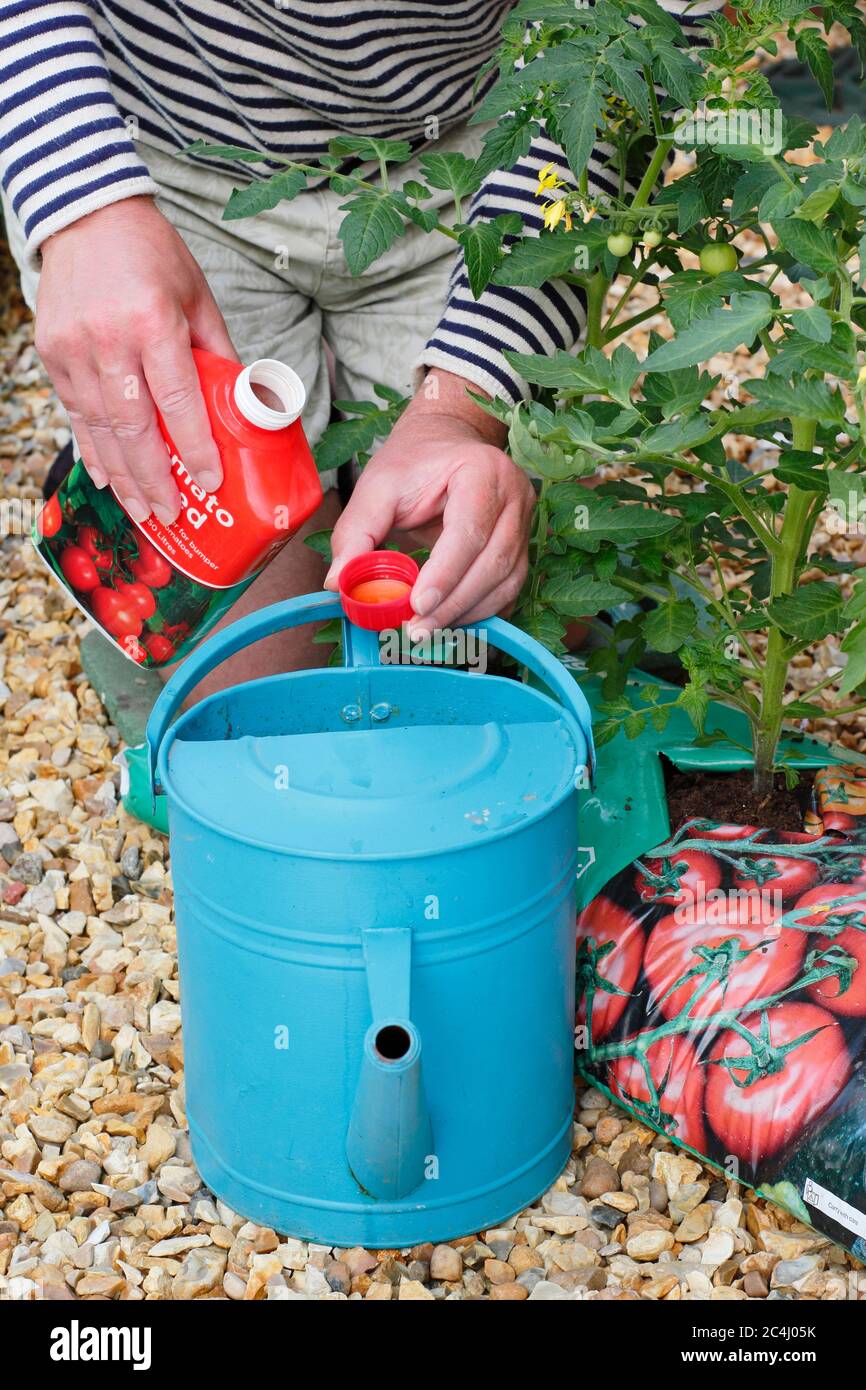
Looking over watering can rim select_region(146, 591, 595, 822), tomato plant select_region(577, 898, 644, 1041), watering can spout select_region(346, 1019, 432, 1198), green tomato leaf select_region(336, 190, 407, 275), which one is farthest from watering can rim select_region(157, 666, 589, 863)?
green tomato leaf select_region(336, 190, 407, 275)

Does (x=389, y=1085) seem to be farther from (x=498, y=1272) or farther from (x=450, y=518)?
(x=450, y=518)

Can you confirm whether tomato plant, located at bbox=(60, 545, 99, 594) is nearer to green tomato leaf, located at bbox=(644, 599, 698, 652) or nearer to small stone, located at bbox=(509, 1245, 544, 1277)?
green tomato leaf, located at bbox=(644, 599, 698, 652)

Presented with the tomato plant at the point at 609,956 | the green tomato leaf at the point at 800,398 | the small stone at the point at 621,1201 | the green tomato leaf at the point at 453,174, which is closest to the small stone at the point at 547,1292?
the small stone at the point at 621,1201

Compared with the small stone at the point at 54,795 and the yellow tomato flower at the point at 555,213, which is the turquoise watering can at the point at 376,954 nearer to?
the yellow tomato flower at the point at 555,213

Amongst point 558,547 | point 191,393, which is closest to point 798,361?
point 558,547

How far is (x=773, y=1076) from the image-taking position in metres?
1.14

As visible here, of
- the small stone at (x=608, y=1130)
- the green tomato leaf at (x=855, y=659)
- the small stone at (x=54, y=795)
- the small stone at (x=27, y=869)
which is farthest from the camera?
the small stone at (x=54, y=795)

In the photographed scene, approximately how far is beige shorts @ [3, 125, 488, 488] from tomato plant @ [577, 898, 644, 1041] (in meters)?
0.60

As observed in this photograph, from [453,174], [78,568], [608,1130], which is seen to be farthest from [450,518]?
[608,1130]

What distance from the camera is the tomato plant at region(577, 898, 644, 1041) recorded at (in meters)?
1.26

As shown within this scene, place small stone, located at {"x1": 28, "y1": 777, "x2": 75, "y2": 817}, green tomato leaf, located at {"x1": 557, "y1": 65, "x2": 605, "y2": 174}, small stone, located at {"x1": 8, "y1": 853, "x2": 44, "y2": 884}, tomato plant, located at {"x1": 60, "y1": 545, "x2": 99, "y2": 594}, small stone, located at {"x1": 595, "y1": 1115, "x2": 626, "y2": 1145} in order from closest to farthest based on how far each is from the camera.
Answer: green tomato leaf, located at {"x1": 557, "y1": 65, "x2": 605, "y2": 174} → small stone, located at {"x1": 595, "y1": 1115, "x2": 626, "y2": 1145} → tomato plant, located at {"x1": 60, "y1": 545, "x2": 99, "y2": 594} → small stone, located at {"x1": 8, "y1": 853, "x2": 44, "y2": 884} → small stone, located at {"x1": 28, "y1": 777, "x2": 75, "y2": 817}

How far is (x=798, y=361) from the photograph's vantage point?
1.01 metres

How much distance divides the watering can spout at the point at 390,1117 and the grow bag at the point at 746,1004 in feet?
0.79

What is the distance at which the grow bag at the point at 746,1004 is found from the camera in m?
1.12
